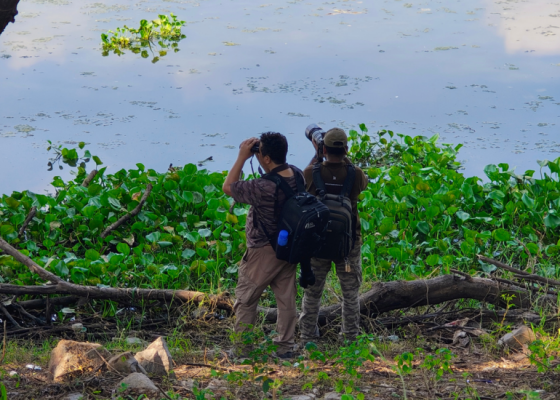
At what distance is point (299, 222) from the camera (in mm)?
3400

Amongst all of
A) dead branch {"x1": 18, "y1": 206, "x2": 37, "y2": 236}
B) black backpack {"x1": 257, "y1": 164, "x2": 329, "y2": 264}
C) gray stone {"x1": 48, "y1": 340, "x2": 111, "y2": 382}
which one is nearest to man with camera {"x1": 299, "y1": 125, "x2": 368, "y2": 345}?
black backpack {"x1": 257, "y1": 164, "x2": 329, "y2": 264}

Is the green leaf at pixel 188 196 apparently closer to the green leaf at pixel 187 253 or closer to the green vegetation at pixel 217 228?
the green vegetation at pixel 217 228

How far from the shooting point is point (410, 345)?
395 centimetres

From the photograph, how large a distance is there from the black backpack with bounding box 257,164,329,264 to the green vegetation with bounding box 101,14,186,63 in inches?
305

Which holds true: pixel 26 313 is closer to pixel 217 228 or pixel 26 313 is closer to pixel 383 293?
pixel 217 228

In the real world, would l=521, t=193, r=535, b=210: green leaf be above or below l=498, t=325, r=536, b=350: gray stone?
above

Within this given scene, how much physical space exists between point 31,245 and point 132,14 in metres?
8.05

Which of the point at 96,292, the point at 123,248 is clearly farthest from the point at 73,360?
the point at 123,248

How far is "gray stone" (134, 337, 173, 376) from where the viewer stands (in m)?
3.27

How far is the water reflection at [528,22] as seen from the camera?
11117 mm

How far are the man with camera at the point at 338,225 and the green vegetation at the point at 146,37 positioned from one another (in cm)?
756

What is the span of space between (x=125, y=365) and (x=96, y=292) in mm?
1348

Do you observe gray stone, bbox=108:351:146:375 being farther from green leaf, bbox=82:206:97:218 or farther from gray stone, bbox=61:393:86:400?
green leaf, bbox=82:206:97:218

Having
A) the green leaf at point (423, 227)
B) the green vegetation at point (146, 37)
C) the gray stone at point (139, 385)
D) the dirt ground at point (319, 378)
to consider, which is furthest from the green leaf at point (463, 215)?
the green vegetation at point (146, 37)
